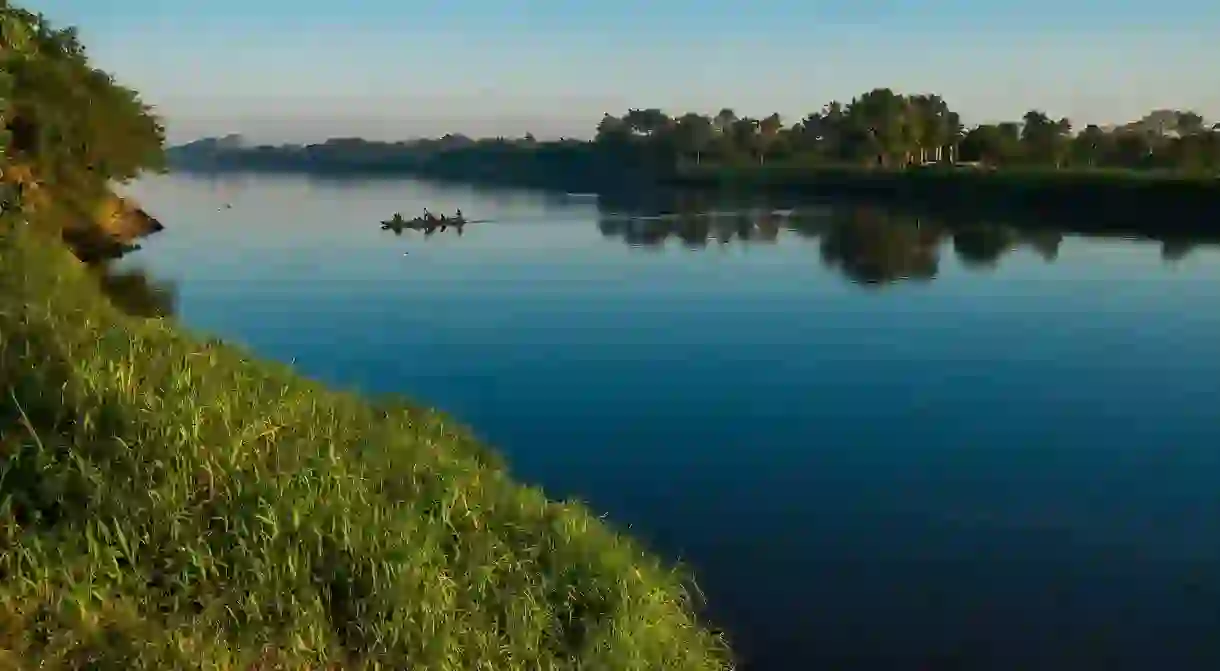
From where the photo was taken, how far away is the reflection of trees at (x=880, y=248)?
37156 millimetres

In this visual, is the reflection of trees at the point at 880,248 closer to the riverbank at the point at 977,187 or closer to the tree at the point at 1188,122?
the riverbank at the point at 977,187

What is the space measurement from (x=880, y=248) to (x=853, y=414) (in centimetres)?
2945

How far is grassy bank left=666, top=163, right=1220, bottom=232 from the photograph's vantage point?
5434cm

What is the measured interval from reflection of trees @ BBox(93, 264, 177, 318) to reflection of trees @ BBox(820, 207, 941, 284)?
71.7 ft

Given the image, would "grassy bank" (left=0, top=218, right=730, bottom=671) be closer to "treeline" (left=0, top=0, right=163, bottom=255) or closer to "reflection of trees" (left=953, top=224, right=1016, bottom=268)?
"treeline" (left=0, top=0, right=163, bottom=255)

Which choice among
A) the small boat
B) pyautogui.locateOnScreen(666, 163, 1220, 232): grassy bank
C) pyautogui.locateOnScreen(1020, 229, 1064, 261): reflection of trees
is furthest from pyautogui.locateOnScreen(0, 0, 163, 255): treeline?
pyautogui.locateOnScreen(666, 163, 1220, 232): grassy bank

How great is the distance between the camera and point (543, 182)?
135125mm

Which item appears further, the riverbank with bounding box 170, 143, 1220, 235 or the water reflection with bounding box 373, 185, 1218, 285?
the riverbank with bounding box 170, 143, 1220, 235

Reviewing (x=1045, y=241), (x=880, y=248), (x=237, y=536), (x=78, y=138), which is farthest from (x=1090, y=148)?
(x=237, y=536)

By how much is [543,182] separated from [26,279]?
5132 inches

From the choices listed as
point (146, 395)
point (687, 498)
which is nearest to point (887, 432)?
point (687, 498)

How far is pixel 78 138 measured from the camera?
1403 inches

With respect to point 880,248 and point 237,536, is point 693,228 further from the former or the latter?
point 237,536

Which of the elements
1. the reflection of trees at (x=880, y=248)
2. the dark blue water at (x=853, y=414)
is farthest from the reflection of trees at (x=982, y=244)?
the dark blue water at (x=853, y=414)
